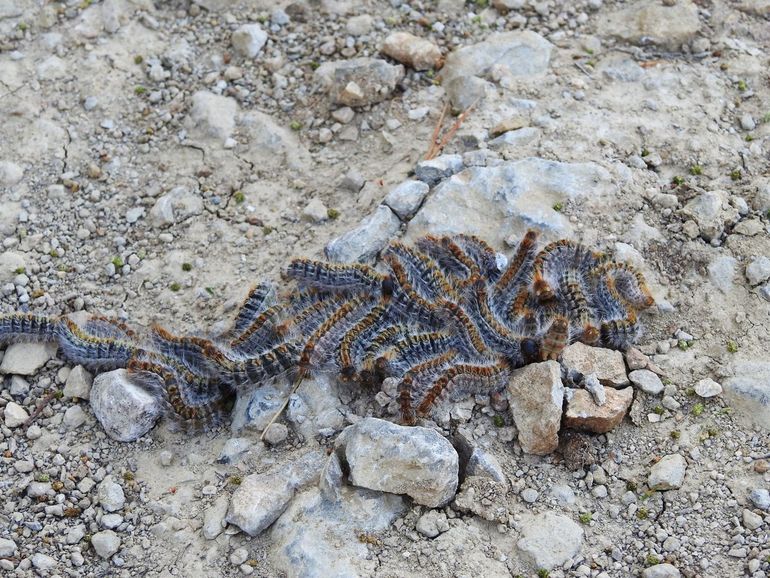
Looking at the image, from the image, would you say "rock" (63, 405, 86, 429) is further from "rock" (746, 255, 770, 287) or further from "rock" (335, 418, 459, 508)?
"rock" (746, 255, 770, 287)

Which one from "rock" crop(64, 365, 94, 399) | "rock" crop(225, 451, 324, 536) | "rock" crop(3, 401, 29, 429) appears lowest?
"rock" crop(3, 401, 29, 429)

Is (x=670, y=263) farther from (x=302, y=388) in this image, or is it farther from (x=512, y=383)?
(x=302, y=388)

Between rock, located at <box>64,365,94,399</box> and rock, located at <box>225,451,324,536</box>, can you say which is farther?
rock, located at <box>64,365,94,399</box>

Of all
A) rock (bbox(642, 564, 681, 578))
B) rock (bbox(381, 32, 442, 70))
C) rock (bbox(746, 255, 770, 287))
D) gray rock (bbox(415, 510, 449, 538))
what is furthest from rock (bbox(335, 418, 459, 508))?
rock (bbox(381, 32, 442, 70))

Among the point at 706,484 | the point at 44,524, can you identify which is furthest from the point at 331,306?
the point at 706,484

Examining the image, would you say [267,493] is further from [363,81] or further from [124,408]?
[363,81]

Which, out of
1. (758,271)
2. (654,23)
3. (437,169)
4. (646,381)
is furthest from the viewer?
(654,23)

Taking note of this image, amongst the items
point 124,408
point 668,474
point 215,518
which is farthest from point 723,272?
point 124,408
